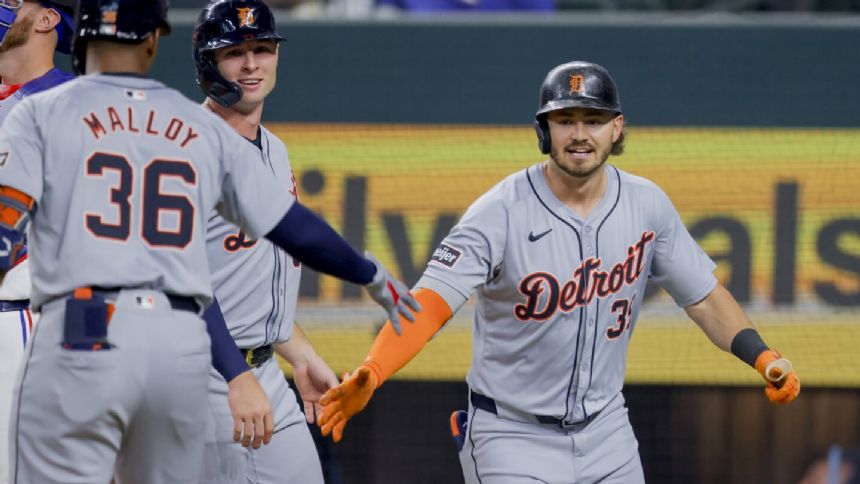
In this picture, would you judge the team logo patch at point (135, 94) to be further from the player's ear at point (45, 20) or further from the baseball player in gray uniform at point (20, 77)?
A: the player's ear at point (45, 20)

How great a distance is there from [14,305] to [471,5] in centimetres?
324

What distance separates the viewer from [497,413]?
13.4 ft

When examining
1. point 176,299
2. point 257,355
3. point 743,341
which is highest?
point 176,299

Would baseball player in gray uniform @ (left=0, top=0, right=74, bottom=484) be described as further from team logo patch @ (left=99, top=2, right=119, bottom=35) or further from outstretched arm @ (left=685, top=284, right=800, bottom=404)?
outstretched arm @ (left=685, top=284, right=800, bottom=404)

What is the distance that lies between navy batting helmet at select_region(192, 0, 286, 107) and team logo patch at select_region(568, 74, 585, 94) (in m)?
0.94

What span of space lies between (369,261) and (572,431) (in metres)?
1.22

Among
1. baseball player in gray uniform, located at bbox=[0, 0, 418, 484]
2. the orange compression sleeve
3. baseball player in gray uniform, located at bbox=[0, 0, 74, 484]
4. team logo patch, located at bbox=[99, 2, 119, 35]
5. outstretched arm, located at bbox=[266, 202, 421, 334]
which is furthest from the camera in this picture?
baseball player in gray uniform, located at bbox=[0, 0, 74, 484]

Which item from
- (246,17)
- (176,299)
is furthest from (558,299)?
(176,299)

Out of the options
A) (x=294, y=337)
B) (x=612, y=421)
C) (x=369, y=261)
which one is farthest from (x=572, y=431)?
(x=369, y=261)

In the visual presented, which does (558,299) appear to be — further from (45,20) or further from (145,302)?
(45,20)

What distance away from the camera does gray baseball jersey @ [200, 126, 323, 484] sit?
3.94 metres

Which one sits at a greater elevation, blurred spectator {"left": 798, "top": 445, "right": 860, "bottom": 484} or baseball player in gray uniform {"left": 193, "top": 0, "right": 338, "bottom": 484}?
baseball player in gray uniform {"left": 193, "top": 0, "right": 338, "bottom": 484}

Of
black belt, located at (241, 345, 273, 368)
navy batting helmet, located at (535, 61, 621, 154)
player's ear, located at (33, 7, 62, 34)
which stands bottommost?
black belt, located at (241, 345, 273, 368)

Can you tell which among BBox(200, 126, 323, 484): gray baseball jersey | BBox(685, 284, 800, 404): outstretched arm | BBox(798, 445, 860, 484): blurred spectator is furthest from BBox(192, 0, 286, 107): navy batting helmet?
BBox(798, 445, 860, 484): blurred spectator
